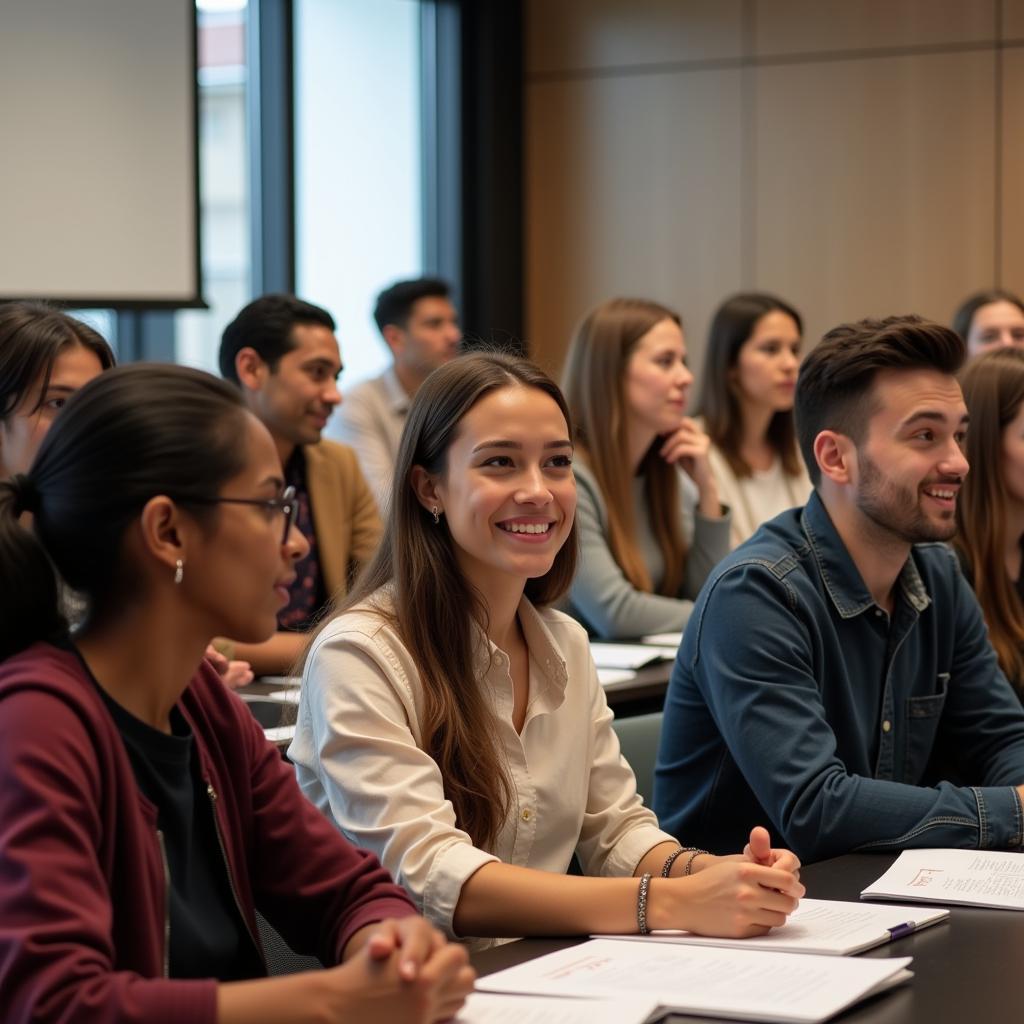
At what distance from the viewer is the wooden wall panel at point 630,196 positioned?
6.77 m

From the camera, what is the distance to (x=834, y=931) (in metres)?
1.60

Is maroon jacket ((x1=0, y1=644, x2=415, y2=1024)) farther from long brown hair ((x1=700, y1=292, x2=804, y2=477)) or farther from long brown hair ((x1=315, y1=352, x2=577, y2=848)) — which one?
long brown hair ((x1=700, y1=292, x2=804, y2=477))

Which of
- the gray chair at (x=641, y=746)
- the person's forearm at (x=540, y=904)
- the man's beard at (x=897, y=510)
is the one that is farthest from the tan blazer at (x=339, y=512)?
the person's forearm at (x=540, y=904)

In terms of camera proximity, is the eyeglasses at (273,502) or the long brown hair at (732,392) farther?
the long brown hair at (732,392)

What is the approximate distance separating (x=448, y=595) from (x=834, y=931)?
2.04 feet

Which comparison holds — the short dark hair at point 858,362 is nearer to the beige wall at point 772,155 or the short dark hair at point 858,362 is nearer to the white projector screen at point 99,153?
the white projector screen at point 99,153

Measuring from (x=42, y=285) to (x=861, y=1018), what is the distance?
4081 millimetres

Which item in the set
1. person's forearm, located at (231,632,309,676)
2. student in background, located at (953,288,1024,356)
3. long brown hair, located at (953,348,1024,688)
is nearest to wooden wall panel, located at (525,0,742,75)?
student in background, located at (953,288,1024,356)

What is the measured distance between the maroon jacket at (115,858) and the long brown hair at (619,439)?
259 centimetres

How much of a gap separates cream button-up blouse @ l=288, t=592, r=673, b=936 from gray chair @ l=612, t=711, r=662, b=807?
1.82 ft

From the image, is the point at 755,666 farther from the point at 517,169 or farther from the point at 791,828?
the point at 517,169

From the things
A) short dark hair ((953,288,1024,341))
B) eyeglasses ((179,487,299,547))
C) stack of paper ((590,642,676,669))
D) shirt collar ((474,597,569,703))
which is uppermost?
short dark hair ((953,288,1024,341))

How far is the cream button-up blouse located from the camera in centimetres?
175

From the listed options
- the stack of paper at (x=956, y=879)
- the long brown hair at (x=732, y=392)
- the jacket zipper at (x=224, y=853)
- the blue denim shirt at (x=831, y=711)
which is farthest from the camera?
the long brown hair at (x=732, y=392)
